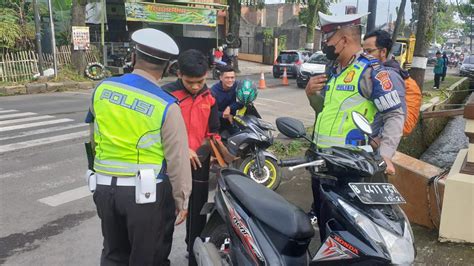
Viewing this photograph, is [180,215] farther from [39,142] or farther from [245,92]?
[39,142]

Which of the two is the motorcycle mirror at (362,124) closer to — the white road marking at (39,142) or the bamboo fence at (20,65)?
the white road marking at (39,142)

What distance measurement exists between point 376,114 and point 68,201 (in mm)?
3597

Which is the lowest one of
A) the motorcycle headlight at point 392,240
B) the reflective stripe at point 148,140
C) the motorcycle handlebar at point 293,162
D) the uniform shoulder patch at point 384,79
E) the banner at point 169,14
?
the motorcycle headlight at point 392,240

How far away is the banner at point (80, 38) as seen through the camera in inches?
619

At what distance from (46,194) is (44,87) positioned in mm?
10177

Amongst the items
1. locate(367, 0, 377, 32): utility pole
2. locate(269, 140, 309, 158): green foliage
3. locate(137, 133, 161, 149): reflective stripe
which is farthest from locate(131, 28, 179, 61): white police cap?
locate(367, 0, 377, 32): utility pole

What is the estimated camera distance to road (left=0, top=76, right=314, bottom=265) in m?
3.74

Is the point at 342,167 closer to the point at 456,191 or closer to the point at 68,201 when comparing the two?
the point at 456,191

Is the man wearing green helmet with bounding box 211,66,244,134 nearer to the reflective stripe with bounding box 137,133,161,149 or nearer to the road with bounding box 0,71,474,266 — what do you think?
the road with bounding box 0,71,474,266

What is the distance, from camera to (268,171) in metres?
5.08

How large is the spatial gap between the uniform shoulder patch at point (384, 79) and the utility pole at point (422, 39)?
6.99 m

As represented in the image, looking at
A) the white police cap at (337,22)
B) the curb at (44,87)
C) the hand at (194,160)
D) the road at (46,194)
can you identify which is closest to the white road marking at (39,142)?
the road at (46,194)

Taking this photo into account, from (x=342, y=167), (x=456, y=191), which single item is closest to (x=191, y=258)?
(x=342, y=167)

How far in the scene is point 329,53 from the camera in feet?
9.65
